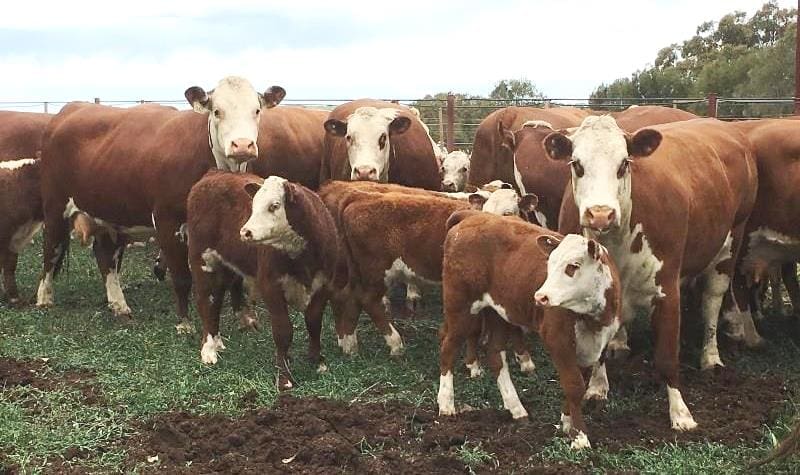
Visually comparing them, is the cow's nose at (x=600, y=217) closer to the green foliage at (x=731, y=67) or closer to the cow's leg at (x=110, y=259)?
the cow's leg at (x=110, y=259)

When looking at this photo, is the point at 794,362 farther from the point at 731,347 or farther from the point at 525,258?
the point at 525,258

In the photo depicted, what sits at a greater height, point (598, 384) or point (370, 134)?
point (370, 134)

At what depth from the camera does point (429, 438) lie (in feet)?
16.7

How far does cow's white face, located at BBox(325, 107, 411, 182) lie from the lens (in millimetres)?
8602

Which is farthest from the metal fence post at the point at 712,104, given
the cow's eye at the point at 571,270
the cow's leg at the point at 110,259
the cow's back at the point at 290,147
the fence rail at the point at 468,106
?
the cow's eye at the point at 571,270

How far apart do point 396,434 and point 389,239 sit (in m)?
1.97

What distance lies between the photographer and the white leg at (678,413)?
530 centimetres

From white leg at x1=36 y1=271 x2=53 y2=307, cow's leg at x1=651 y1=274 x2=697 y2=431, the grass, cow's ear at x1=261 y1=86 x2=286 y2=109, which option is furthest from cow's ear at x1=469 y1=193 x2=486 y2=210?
white leg at x1=36 y1=271 x2=53 y2=307

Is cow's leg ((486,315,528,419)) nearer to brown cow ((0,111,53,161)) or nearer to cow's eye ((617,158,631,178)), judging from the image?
cow's eye ((617,158,631,178))

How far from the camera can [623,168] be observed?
5254 millimetres

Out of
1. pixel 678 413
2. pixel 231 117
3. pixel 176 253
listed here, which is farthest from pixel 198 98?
pixel 678 413

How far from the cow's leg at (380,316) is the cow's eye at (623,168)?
7.88 ft

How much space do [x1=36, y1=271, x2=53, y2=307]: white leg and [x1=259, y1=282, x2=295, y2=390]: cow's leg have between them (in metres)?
3.68

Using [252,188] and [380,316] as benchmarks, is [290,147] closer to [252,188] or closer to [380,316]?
[252,188]
